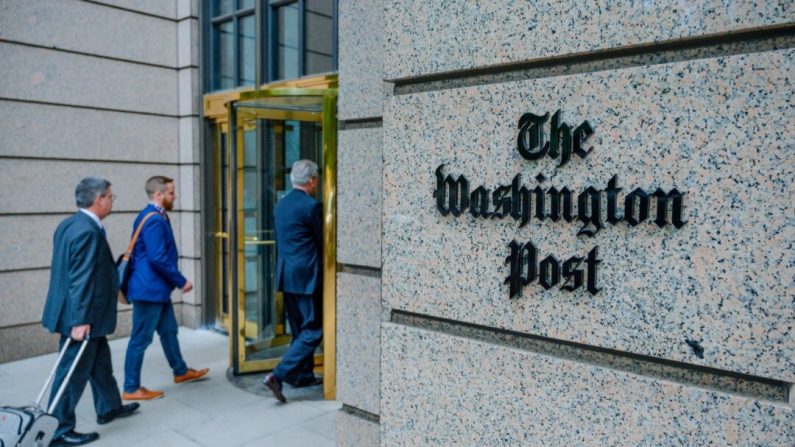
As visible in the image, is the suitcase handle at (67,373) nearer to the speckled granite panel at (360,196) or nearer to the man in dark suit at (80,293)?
the man in dark suit at (80,293)

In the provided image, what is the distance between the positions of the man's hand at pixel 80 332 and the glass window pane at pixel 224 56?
13.4ft

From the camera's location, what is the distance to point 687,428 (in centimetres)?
185

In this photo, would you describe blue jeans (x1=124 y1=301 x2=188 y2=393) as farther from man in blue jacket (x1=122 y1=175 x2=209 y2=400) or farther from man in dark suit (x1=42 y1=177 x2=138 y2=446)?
man in dark suit (x1=42 y1=177 x2=138 y2=446)

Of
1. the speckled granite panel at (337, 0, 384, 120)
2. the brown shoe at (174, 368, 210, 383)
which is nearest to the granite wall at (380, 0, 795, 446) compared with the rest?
the speckled granite panel at (337, 0, 384, 120)

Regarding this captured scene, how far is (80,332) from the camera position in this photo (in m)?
4.48

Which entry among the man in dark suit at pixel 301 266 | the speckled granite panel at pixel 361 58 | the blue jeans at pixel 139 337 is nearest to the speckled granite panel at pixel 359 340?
the speckled granite panel at pixel 361 58

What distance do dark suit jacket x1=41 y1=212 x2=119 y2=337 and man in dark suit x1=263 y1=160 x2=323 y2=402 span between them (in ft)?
4.83

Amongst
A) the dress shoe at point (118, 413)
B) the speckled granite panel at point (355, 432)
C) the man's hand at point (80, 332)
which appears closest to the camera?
the speckled granite panel at point (355, 432)

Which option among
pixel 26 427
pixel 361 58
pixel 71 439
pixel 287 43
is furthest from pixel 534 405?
pixel 287 43

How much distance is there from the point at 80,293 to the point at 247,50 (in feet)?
13.6

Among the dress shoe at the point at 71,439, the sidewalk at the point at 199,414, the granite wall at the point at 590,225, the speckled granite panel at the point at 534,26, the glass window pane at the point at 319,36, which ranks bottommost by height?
the sidewalk at the point at 199,414

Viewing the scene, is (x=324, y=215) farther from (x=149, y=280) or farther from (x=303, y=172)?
(x=149, y=280)

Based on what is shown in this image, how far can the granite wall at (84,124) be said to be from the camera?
681cm

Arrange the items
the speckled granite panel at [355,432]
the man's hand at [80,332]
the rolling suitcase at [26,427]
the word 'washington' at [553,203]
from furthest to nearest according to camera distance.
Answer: the man's hand at [80,332] < the rolling suitcase at [26,427] < the speckled granite panel at [355,432] < the word 'washington' at [553,203]
